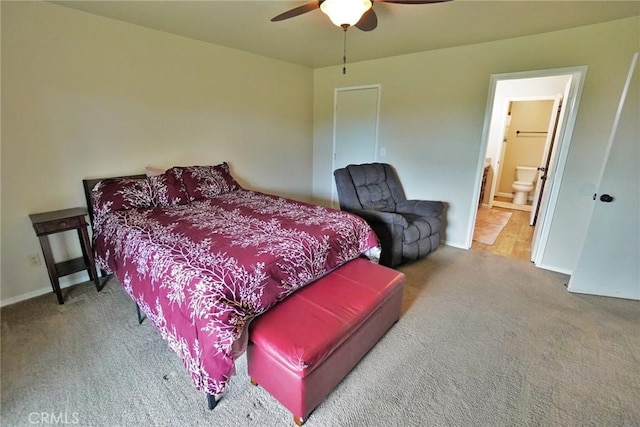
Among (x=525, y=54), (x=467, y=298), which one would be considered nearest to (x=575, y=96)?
(x=525, y=54)

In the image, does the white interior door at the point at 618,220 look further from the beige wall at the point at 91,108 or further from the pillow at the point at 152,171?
the pillow at the point at 152,171

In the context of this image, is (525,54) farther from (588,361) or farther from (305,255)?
(305,255)

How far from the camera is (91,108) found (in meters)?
2.56

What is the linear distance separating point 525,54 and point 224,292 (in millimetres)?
3464

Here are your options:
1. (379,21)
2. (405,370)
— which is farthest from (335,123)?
(405,370)

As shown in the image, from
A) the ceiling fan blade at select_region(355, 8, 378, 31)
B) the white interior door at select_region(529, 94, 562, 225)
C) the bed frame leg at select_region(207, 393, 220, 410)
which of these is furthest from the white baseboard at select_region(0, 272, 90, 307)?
the white interior door at select_region(529, 94, 562, 225)

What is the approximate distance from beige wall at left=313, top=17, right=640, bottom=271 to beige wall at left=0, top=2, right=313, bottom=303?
5.77ft

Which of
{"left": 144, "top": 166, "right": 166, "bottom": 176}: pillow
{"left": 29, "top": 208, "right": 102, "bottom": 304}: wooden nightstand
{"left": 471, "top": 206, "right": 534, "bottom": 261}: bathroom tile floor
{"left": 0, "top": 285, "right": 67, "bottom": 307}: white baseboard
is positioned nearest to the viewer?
{"left": 29, "top": 208, "right": 102, "bottom": 304}: wooden nightstand

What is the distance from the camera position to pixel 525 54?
2.89 meters

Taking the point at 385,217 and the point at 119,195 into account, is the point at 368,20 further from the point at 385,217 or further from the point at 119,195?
the point at 119,195

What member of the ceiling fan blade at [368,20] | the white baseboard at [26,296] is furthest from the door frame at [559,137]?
the white baseboard at [26,296]

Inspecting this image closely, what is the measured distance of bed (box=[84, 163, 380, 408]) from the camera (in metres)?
1.40

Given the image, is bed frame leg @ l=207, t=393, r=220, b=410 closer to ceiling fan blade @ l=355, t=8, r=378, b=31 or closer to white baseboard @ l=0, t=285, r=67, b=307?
white baseboard @ l=0, t=285, r=67, b=307

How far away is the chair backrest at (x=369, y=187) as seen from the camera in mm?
3385
